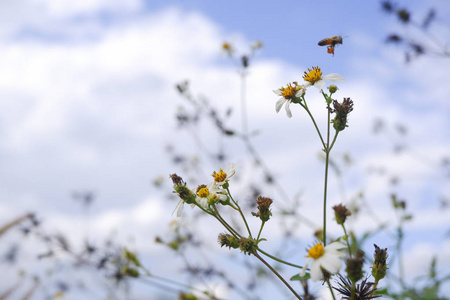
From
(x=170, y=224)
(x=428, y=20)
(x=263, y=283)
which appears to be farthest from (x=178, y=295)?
(x=428, y=20)

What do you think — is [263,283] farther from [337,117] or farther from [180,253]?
[337,117]

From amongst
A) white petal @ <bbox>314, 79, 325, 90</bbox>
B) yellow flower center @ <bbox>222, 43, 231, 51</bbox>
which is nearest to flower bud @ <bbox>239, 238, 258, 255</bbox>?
white petal @ <bbox>314, 79, 325, 90</bbox>

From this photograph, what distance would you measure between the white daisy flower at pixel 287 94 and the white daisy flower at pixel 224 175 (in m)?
0.33

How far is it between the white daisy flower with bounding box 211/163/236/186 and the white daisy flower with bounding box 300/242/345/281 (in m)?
0.50

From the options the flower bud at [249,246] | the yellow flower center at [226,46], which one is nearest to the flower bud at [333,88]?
the flower bud at [249,246]

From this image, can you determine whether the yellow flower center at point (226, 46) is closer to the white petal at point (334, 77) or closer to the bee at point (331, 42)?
the bee at point (331, 42)

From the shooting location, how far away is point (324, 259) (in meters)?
1.31

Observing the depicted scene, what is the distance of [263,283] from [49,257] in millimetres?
2340

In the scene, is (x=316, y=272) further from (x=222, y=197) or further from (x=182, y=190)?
(x=182, y=190)

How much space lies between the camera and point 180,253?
141 inches

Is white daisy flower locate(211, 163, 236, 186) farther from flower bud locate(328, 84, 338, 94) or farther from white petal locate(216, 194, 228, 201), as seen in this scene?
flower bud locate(328, 84, 338, 94)

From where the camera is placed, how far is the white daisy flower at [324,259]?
1.27 metres

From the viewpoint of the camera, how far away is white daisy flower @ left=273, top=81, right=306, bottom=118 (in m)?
1.75

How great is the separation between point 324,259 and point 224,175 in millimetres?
630
